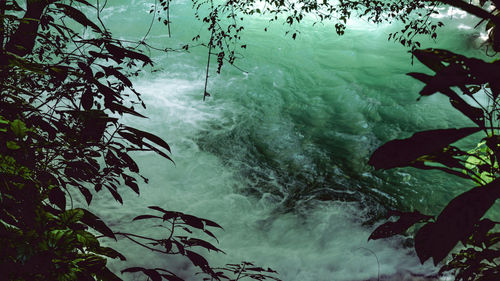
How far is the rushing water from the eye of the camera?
3.14 meters

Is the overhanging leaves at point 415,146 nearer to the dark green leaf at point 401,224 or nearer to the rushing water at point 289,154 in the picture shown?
the dark green leaf at point 401,224

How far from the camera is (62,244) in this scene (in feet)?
2.12

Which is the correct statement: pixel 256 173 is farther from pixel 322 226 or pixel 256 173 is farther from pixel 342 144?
pixel 342 144

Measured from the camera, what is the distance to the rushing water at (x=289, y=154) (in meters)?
3.14

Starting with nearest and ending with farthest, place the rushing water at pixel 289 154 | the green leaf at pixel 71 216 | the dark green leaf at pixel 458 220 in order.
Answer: the dark green leaf at pixel 458 220 < the green leaf at pixel 71 216 < the rushing water at pixel 289 154

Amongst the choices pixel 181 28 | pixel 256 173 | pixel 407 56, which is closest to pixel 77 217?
pixel 256 173

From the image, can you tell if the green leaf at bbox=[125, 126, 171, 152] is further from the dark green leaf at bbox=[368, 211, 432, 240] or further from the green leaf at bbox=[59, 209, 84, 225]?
the dark green leaf at bbox=[368, 211, 432, 240]

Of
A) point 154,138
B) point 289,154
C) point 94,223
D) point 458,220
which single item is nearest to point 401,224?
point 458,220

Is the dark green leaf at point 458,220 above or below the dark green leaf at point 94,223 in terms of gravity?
above

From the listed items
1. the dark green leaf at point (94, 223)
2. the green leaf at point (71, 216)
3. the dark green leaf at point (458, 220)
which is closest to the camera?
the dark green leaf at point (458, 220)

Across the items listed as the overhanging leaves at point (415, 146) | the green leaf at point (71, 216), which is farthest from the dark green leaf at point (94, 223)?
the overhanging leaves at point (415, 146)

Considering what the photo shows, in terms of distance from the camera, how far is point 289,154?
4.58 metres

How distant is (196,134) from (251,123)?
925mm

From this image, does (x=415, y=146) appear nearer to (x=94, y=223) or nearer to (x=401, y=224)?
(x=401, y=224)
